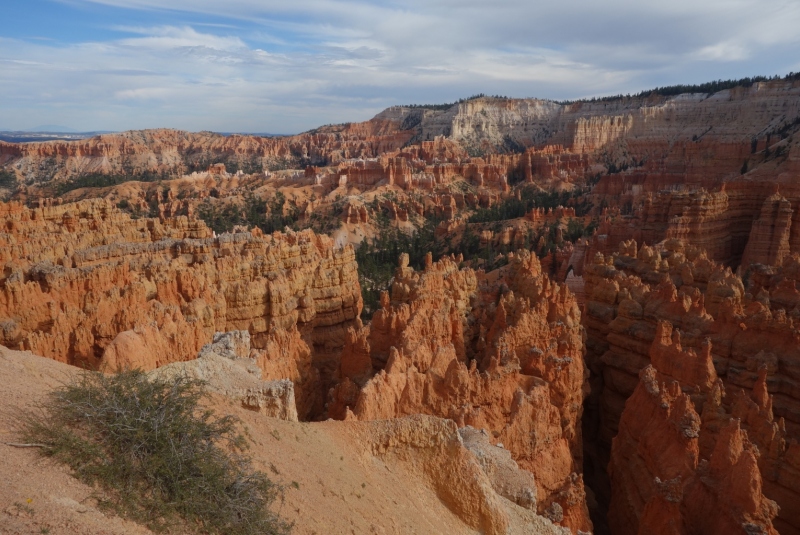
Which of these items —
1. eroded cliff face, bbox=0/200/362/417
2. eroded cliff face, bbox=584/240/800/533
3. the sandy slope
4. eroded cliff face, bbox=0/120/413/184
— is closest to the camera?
the sandy slope

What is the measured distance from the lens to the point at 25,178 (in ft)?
328

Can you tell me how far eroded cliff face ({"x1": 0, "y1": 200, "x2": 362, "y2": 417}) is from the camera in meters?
14.4

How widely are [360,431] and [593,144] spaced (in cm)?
10361

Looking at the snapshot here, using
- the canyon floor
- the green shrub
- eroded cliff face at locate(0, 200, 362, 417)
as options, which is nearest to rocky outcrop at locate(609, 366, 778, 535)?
the canyon floor

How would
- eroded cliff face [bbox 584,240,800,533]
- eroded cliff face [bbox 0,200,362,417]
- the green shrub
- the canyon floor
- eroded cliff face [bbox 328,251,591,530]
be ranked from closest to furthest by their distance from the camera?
the green shrub < the canyon floor < eroded cliff face [bbox 584,240,800,533] < eroded cliff face [bbox 328,251,591,530] < eroded cliff face [bbox 0,200,362,417]

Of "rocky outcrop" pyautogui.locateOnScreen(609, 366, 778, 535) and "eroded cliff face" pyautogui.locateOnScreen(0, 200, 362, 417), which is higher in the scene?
"eroded cliff face" pyautogui.locateOnScreen(0, 200, 362, 417)

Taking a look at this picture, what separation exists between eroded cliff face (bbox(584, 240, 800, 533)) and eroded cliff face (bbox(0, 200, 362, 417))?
9.41 meters

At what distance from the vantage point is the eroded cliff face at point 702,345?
11.3 m

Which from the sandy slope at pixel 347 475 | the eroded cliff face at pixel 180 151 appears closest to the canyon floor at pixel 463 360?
the sandy slope at pixel 347 475

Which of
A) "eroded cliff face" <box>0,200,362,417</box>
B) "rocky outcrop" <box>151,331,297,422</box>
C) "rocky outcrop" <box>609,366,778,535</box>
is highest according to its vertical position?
"rocky outcrop" <box>151,331,297,422</box>

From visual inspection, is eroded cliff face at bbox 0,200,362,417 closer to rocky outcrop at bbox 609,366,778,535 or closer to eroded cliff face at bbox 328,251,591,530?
eroded cliff face at bbox 328,251,591,530

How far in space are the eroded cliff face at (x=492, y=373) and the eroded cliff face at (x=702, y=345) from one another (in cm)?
183

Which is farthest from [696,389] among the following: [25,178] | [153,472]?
[25,178]

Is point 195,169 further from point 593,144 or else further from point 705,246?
point 705,246
